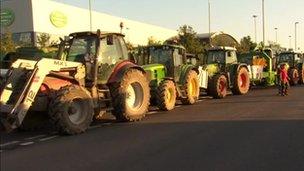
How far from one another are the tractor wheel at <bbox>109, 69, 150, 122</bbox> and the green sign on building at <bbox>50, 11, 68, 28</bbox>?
3720 cm

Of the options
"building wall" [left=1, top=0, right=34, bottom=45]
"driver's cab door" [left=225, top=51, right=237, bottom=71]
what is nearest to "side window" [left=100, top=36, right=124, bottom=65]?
"driver's cab door" [left=225, top=51, right=237, bottom=71]

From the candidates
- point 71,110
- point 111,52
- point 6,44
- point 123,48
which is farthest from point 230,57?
point 6,44

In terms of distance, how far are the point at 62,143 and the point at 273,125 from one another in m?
Result: 5.20

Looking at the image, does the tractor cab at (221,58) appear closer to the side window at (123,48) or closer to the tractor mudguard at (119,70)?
the side window at (123,48)

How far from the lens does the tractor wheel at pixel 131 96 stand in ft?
50.3

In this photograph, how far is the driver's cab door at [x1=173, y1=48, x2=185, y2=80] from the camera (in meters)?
20.6

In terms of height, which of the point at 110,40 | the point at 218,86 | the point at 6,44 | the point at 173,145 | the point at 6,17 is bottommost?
the point at 173,145

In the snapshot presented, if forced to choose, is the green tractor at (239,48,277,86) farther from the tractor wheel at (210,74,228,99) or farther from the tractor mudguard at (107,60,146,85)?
the tractor mudguard at (107,60,146,85)

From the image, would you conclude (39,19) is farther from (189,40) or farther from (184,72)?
(184,72)

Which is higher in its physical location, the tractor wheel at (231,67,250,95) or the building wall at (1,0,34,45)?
the building wall at (1,0,34,45)

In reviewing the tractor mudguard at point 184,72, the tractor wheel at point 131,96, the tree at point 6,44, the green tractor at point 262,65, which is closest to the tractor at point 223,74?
the green tractor at point 262,65

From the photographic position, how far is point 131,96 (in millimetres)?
16500

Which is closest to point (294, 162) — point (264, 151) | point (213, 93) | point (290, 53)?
point (264, 151)

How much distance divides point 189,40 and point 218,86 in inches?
1180
